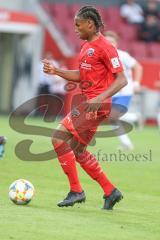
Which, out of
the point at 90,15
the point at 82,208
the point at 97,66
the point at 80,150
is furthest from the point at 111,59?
the point at 82,208

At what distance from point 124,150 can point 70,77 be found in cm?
776

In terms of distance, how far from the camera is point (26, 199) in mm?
9273

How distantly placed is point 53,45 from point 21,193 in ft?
66.4

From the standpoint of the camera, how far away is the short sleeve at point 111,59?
9.06m

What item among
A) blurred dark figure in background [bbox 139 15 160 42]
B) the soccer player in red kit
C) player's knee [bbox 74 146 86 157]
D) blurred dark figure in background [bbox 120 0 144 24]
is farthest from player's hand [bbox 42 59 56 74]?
blurred dark figure in background [bbox 120 0 144 24]

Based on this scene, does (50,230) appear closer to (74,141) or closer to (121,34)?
(74,141)

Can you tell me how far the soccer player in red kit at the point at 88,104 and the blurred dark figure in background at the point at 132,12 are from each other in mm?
21181

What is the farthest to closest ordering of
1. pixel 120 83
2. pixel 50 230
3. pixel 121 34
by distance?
pixel 121 34, pixel 120 83, pixel 50 230

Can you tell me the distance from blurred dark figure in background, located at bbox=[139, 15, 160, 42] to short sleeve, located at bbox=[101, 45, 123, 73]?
69.4ft

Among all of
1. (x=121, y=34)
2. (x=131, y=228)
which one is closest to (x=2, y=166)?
(x=131, y=228)

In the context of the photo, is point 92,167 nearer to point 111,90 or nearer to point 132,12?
point 111,90

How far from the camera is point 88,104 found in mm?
9250

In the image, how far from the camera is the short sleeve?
9062 millimetres

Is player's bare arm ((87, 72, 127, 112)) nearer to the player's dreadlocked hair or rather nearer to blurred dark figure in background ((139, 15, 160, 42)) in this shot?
the player's dreadlocked hair
